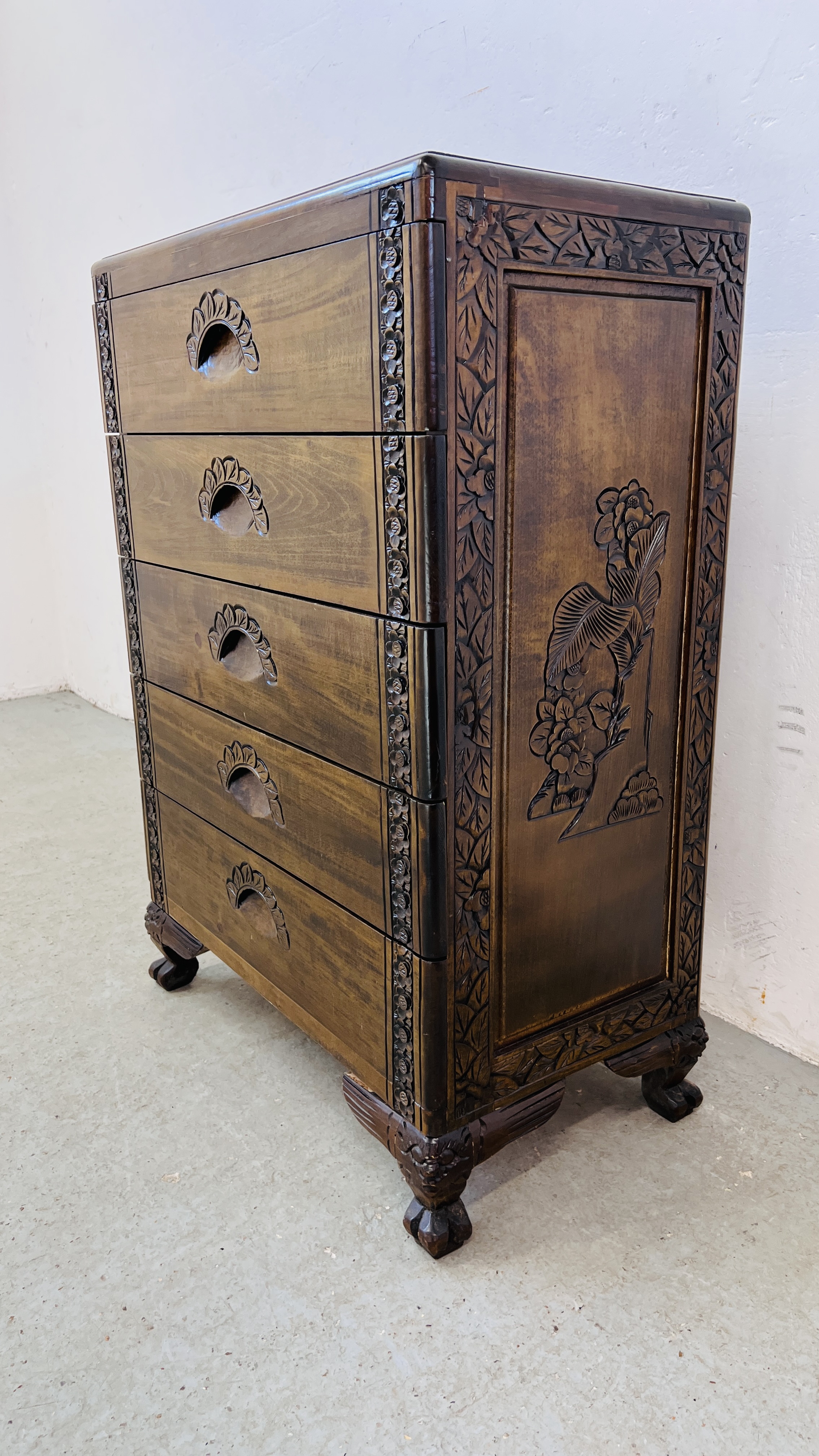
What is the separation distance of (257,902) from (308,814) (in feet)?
0.88

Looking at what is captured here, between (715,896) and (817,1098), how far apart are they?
0.33 meters

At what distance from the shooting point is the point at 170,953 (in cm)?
180

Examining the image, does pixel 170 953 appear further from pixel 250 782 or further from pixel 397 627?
pixel 397 627

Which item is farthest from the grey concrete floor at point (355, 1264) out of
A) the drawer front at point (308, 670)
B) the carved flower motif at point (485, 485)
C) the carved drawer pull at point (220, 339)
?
the carved drawer pull at point (220, 339)

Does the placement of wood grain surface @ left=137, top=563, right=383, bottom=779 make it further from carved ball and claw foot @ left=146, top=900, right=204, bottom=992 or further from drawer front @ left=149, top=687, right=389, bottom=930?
carved ball and claw foot @ left=146, top=900, right=204, bottom=992

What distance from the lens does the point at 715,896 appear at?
167cm

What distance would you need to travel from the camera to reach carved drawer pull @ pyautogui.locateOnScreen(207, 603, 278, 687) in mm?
1315

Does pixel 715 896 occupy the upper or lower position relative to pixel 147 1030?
upper

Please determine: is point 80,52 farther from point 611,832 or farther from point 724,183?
point 611,832

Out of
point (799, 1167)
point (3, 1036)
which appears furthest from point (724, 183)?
point (3, 1036)

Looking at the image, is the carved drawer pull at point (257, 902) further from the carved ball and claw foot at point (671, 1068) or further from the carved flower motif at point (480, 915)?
the carved ball and claw foot at point (671, 1068)

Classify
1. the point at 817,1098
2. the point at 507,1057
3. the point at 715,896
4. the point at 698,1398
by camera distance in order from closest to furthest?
the point at 698,1398
the point at 507,1057
the point at 817,1098
the point at 715,896

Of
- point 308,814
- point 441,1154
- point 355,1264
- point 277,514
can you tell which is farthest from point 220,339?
point 355,1264

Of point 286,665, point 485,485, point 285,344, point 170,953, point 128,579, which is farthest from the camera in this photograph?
point 170,953
